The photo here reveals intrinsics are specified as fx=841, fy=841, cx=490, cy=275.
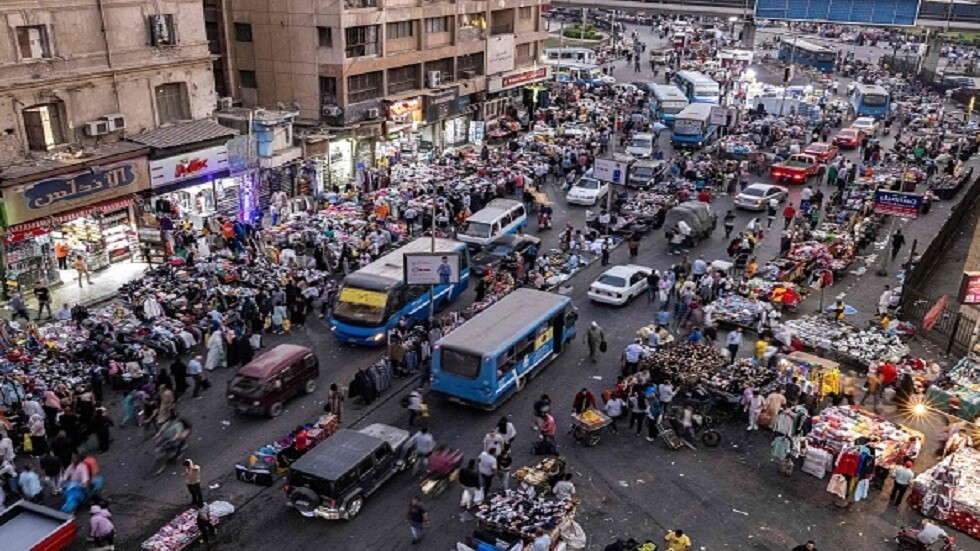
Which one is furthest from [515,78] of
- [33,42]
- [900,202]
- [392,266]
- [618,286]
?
[33,42]

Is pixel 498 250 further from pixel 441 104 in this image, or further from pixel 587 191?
pixel 441 104

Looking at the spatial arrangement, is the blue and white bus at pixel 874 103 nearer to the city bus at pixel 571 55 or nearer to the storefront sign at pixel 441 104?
the city bus at pixel 571 55

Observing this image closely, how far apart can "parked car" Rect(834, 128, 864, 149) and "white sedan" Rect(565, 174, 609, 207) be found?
22.2 metres

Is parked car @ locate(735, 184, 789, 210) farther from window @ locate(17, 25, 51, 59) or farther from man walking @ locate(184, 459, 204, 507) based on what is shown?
man walking @ locate(184, 459, 204, 507)

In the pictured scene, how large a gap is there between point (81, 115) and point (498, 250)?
1709cm

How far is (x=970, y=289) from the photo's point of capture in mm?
25578

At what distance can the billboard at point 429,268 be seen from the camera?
1097 inches

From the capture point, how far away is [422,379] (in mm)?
25953

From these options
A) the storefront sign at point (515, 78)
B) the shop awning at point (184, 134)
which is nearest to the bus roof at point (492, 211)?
the shop awning at point (184, 134)

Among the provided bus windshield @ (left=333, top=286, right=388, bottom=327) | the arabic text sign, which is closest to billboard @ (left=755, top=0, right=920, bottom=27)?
the arabic text sign

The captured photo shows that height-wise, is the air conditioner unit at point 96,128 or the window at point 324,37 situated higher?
the window at point 324,37

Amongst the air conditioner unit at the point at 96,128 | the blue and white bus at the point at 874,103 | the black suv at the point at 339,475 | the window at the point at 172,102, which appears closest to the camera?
the black suv at the point at 339,475

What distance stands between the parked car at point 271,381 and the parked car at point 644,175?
89.2 feet

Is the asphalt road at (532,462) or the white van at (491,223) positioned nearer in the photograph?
the asphalt road at (532,462)
